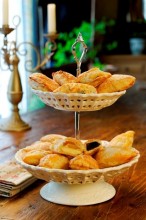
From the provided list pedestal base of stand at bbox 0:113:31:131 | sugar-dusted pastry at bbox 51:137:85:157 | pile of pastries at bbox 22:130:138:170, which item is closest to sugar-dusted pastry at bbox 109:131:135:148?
pile of pastries at bbox 22:130:138:170

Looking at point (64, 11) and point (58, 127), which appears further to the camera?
point (64, 11)

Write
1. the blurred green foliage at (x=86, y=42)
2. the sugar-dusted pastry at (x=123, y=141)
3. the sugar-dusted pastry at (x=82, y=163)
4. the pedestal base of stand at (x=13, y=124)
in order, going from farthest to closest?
the blurred green foliage at (x=86, y=42), the pedestal base of stand at (x=13, y=124), the sugar-dusted pastry at (x=123, y=141), the sugar-dusted pastry at (x=82, y=163)

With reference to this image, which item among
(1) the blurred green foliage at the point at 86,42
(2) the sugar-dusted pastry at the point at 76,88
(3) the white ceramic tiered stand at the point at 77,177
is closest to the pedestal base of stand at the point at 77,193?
(3) the white ceramic tiered stand at the point at 77,177

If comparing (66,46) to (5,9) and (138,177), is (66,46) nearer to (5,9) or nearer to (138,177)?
(5,9)

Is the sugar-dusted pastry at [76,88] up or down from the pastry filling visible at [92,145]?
up

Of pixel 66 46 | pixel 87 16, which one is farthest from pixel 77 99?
pixel 87 16

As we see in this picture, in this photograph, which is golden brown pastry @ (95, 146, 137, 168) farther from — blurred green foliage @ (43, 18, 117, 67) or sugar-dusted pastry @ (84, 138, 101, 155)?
blurred green foliage @ (43, 18, 117, 67)

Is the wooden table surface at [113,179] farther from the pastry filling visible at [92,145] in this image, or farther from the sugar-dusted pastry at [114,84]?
the sugar-dusted pastry at [114,84]
